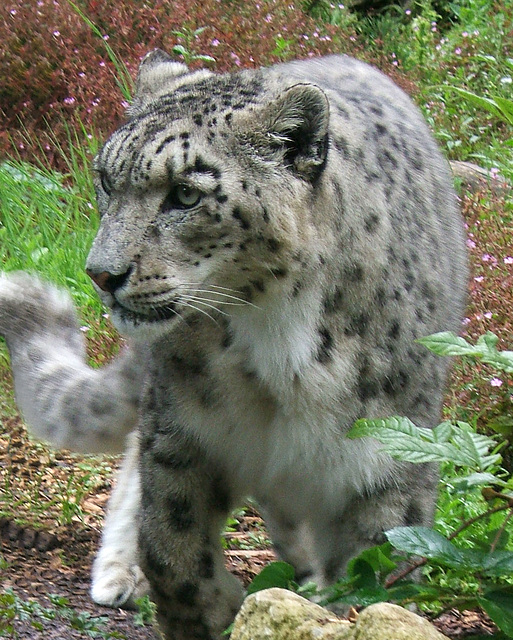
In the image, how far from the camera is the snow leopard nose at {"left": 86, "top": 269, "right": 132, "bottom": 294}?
3.20 m

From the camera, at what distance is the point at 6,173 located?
776cm

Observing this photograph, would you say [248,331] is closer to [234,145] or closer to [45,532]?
[234,145]

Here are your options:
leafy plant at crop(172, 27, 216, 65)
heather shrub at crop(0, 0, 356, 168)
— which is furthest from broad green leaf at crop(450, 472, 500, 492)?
leafy plant at crop(172, 27, 216, 65)

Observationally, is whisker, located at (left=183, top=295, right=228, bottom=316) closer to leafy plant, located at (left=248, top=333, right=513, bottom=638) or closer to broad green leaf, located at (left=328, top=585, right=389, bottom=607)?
leafy plant, located at (left=248, top=333, right=513, bottom=638)

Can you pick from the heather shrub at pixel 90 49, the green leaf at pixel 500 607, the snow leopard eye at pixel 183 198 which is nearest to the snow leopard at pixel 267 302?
the snow leopard eye at pixel 183 198

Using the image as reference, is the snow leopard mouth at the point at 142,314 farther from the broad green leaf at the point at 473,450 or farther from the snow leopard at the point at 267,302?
the broad green leaf at the point at 473,450

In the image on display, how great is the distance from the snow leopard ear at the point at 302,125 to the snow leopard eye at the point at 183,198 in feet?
0.96

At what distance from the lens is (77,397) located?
15.5ft

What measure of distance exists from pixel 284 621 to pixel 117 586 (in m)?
2.01

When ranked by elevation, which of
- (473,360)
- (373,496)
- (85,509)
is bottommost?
(85,509)

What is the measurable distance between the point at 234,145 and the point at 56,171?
5.13 meters

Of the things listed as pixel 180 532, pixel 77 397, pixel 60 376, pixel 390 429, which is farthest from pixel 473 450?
pixel 60 376

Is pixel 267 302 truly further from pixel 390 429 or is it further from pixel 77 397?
pixel 77 397

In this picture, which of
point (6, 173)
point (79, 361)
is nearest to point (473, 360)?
point (79, 361)
